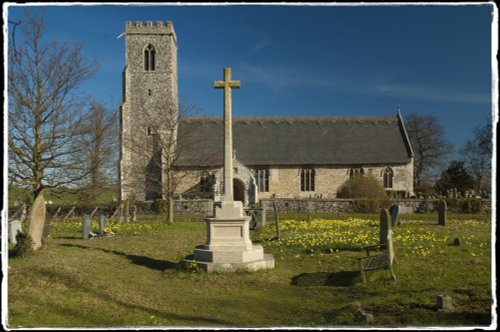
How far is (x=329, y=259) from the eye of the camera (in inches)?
402

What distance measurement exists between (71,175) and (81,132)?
1.56 m

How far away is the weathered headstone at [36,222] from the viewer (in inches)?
386

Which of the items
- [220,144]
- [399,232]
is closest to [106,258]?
[399,232]

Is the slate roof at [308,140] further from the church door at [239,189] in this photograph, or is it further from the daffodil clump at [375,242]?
the daffodil clump at [375,242]

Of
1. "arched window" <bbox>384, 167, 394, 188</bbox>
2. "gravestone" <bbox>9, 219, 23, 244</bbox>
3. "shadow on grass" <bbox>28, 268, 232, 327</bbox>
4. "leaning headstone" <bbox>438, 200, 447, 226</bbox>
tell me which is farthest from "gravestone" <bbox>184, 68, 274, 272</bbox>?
"arched window" <bbox>384, 167, 394, 188</bbox>

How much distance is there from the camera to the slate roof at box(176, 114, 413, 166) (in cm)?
3603

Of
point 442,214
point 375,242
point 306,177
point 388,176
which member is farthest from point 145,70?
point 375,242

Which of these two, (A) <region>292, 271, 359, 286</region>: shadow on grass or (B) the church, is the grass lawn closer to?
(A) <region>292, 271, 359, 286</region>: shadow on grass

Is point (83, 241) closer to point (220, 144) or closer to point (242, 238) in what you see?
point (242, 238)

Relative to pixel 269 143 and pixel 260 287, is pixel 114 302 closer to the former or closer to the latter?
pixel 260 287

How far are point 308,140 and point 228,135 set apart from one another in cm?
2953

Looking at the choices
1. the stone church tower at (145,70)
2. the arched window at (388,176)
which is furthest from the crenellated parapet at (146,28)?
the arched window at (388,176)

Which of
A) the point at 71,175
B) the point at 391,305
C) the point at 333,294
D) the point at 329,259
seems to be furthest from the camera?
the point at 71,175

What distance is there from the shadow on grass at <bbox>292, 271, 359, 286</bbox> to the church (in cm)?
2343
